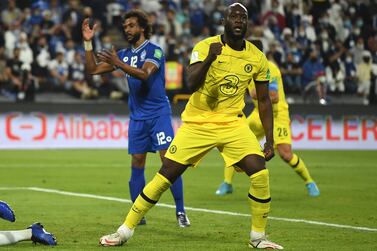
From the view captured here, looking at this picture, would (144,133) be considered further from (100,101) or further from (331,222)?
(100,101)

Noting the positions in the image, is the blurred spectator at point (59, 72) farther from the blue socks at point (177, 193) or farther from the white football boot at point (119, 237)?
the white football boot at point (119, 237)

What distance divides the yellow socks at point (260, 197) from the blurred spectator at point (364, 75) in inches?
659

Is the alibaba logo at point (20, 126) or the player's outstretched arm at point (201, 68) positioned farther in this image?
the alibaba logo at point (20, 126)

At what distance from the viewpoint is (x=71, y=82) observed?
985 inches

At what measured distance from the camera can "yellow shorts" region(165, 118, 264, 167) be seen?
356 inches

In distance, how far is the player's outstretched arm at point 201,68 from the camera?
866cm

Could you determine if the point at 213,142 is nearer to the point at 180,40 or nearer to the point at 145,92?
the point at 145,92

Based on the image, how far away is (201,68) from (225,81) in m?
0.41

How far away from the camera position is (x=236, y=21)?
8.75 m

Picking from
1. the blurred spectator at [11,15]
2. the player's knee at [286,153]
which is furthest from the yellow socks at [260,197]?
the blurred spectator at [11,15]

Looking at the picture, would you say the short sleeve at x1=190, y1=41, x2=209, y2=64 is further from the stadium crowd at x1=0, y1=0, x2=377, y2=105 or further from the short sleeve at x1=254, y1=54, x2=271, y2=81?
the stadium crowd at x1=0, y1=0, x2=377, y2=105

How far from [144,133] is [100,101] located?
13.5 m

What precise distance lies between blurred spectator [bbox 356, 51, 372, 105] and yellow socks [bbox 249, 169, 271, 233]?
1674 cm

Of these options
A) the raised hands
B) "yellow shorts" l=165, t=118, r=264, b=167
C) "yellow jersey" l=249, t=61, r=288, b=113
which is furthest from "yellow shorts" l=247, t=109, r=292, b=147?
"yellow shorts" l=165, t=118, r=264, b=167
